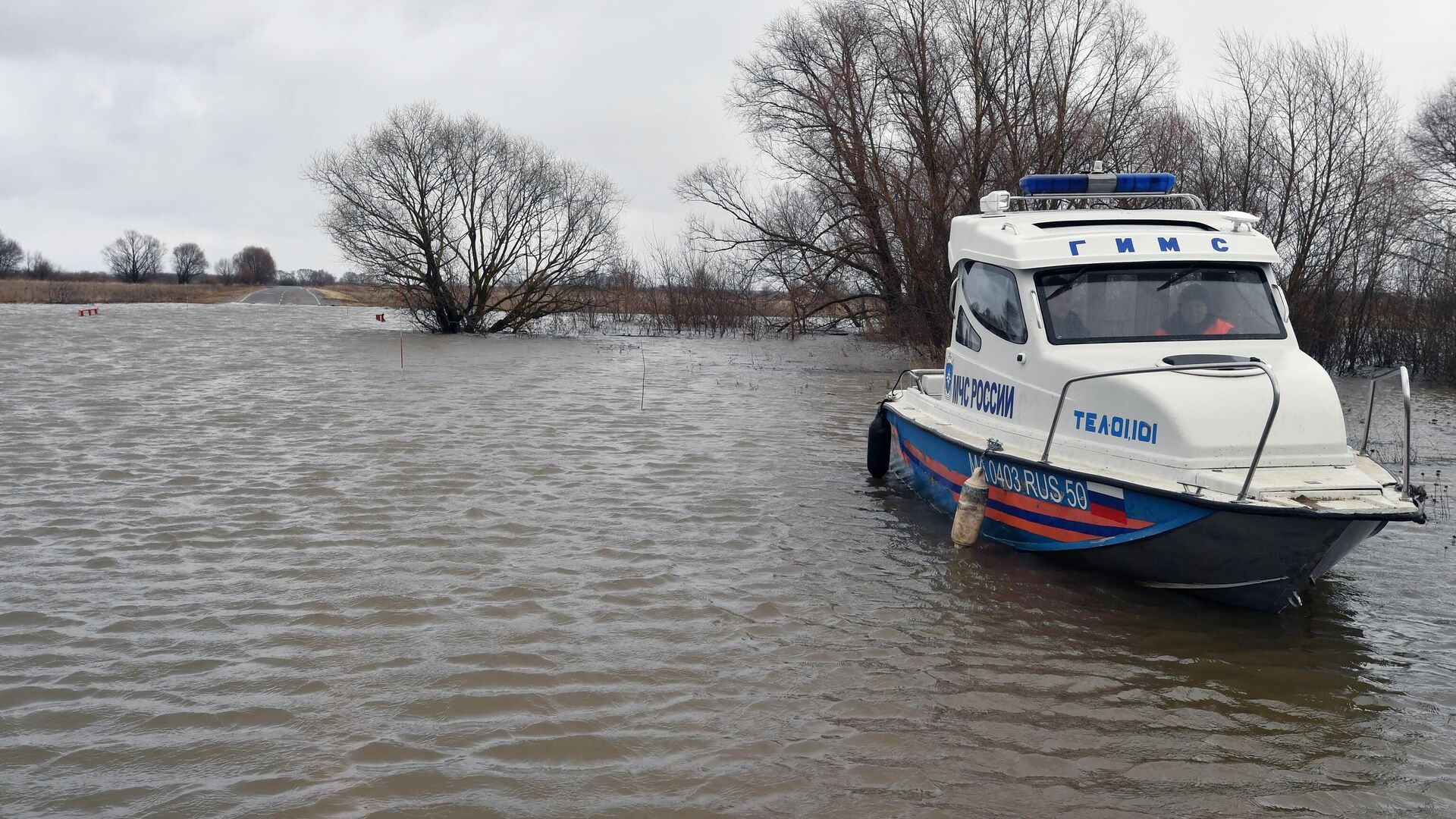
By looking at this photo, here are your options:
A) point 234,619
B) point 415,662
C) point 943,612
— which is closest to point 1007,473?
point 943,612

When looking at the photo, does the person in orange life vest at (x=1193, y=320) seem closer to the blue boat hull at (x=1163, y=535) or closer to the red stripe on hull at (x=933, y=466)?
the blue boat hull at (x=1163, y=535)

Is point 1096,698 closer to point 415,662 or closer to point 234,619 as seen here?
point 415,662

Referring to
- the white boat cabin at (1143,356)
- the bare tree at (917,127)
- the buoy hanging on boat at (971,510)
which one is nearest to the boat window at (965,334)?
the white boat cabin at (1143,356)

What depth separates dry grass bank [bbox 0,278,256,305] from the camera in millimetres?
59656

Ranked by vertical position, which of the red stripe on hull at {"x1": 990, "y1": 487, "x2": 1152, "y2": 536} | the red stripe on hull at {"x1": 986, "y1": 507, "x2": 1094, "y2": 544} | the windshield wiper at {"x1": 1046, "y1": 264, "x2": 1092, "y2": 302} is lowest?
the red stripe on hull at {"x1": 986, "y1": 507, "x2": 1094, "y2": 544}

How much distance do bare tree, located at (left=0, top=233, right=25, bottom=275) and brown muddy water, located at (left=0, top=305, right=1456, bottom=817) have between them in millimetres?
119937

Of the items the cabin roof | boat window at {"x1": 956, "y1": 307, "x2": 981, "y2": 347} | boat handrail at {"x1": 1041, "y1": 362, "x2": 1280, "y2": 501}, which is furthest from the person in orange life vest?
boat window at {"x1": 956, "y1": 307, "x2": 981, "y2": 347}

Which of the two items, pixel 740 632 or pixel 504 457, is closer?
pixel 740 632

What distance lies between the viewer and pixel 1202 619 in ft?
23.0

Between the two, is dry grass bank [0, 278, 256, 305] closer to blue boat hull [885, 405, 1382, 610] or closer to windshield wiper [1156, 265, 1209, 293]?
blue boat hull [885, 405, 1382, 610]

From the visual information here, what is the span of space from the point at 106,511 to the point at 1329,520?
917cm

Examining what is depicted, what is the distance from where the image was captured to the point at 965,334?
942 cm

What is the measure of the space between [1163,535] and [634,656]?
3398 millimetres

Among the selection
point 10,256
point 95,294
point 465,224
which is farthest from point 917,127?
point 10,256
